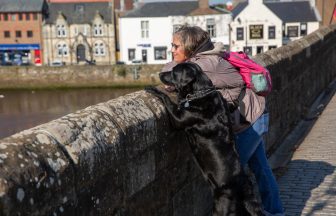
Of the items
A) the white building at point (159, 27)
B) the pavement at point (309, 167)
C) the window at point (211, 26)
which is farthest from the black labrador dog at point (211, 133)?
the window at point (211, 26)

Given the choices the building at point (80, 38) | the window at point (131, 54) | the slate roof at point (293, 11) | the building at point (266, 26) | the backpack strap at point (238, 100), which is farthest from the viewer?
the building at point (80, 38)

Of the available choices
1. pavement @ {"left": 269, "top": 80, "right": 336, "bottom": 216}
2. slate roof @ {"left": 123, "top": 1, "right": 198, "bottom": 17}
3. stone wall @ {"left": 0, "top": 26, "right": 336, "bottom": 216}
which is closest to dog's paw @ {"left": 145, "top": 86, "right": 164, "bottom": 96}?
stone wall @ {"left": 0, "top": 26, "right": 336, "bottom": 216}

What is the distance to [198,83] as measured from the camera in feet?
11.6

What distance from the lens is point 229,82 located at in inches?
Answer: 152

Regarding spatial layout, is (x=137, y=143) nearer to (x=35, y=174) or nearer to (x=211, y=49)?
(x=211, y=49)

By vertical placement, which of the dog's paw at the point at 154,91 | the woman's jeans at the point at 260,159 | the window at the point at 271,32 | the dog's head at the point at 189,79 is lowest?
the woman's jeans at the point at 260,159

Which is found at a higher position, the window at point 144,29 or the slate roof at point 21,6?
the slate roof at point 21,6

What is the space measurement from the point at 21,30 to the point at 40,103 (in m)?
23.4

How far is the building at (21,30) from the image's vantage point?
67.9 m

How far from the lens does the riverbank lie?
174 feet

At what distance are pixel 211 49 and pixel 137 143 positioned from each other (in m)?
0.90

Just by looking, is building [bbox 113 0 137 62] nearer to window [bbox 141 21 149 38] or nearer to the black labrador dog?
window [bbox 141 21 149 38]

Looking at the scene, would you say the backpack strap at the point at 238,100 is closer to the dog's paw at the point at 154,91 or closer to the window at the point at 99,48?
the dog's paw at the point at 154,91

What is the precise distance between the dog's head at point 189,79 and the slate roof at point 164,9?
188ft
